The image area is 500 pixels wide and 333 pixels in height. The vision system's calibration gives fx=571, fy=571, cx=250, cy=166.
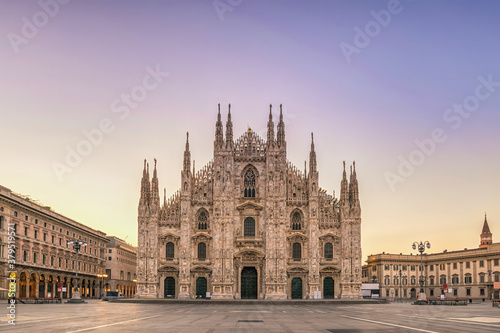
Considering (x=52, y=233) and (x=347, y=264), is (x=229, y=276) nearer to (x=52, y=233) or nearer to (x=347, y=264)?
(x=347, y=264)

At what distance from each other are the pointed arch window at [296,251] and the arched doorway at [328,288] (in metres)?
5.15

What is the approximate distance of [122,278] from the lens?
5556 inches

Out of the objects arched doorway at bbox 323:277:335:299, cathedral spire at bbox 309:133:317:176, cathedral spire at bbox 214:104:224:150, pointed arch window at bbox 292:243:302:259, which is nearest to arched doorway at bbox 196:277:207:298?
pointed arch window at bbox 292:243:302:259

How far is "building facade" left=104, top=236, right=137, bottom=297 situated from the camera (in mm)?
133000

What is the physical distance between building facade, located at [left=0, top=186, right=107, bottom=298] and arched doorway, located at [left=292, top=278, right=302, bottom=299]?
103 ft

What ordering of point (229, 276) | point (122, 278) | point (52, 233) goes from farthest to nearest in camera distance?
point (122, 278) → point (52, 233) → point (229, 276)

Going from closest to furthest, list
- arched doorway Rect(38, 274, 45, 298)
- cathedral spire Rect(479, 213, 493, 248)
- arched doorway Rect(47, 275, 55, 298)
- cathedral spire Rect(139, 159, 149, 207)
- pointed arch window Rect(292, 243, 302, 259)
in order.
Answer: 1. pointed arch window Rect(292, 243, 302, 259)
2. cathedral spire Rect(139, 159, 149, 207)
3. arched doorway Rect(38, 274, 45, 298)
4. arched doorway Rect(47, 275, 55, 298)
5. cathedral spire Rect(479, 213, 493, 248)

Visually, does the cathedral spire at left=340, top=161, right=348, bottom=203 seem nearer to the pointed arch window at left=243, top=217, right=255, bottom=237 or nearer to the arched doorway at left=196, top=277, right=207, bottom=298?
the pointed arch window at left=243, top=217, right=255, bottom=237

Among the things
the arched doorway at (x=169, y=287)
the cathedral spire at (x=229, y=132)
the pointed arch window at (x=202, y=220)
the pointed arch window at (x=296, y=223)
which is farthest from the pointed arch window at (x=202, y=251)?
the cathedral spire at (x=229, y=132)

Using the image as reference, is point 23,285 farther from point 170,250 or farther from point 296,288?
point 296,288

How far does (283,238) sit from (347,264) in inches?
386

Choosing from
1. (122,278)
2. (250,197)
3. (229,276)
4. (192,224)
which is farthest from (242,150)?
(122,278)

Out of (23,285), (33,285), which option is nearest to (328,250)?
(33,285)

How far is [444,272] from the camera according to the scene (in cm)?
12800
